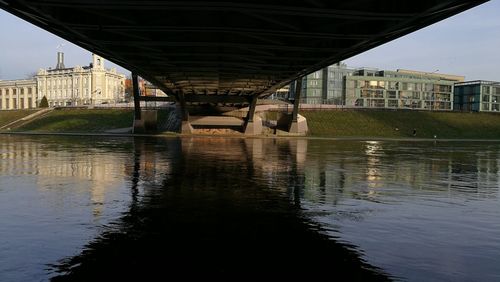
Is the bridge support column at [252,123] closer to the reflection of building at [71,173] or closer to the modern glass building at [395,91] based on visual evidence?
the reflection of building at [71,173]

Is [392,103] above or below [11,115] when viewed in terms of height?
above

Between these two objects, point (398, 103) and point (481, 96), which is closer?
point (481, 96)

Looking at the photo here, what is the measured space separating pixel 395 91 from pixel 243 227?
179252mm

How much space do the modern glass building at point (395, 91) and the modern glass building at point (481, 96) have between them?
5724 mm

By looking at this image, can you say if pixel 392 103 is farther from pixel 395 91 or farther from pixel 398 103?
pixel 395 91

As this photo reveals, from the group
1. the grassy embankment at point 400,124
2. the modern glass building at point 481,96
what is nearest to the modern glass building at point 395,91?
the modern glass building at point 481,96

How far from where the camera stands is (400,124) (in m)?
94.2

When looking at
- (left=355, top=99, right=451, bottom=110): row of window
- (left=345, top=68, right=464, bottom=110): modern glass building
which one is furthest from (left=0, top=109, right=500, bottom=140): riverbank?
(left=345, top=68, right=464, bottom=110): modern glass building

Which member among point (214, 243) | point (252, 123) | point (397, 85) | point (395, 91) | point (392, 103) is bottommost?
point (214, 243)

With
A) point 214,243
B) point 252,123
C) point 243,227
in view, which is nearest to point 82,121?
point 252,123

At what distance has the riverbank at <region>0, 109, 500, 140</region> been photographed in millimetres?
86250

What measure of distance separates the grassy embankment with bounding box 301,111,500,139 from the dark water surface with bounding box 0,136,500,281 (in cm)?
6417

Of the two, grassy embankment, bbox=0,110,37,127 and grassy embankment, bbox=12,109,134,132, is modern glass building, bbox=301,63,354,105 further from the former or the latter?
grassy embankment, bbox=0,110,37,127

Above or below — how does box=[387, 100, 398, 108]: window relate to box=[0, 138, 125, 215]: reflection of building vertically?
above
